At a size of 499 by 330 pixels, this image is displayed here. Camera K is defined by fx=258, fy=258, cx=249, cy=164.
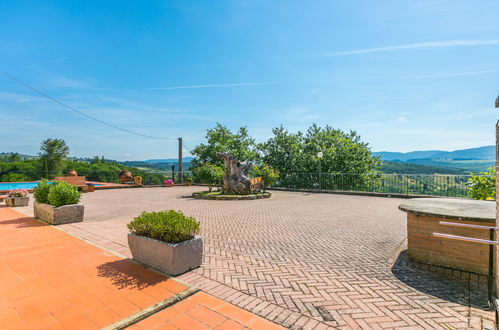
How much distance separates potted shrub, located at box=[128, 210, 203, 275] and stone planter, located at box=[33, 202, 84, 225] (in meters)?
4.12

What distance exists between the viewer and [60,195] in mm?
7129

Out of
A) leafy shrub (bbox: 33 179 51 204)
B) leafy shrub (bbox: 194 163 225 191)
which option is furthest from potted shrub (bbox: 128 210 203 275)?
leafy shrub (bbox: 194 163 225 191)

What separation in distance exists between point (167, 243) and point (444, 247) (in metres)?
4.13

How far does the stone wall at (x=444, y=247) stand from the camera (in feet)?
11.7

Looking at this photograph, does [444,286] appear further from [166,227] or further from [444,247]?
[166,227]

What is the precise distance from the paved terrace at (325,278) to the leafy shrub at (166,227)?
1.94 feet

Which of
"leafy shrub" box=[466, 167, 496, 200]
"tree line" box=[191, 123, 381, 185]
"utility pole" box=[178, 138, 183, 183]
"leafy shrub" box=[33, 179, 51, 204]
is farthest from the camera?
"utility pole" box=[178, 138, 183, 183]

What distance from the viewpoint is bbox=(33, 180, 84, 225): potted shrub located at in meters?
6.93

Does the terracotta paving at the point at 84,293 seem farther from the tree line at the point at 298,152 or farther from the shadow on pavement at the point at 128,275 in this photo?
the tree line at the point at 298,152

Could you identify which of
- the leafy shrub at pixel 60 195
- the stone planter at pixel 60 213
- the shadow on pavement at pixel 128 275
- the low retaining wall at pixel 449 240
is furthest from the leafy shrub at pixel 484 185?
the leafy shrub at pixel 60 195

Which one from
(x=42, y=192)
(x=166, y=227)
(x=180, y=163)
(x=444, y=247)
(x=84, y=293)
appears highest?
(x=180, y=163)

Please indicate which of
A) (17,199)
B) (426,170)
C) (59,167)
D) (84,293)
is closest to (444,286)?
(84,293)

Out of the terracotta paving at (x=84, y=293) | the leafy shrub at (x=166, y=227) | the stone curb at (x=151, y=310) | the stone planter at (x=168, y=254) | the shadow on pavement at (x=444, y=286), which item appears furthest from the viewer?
the leafy shrub at (x=166, y=227)

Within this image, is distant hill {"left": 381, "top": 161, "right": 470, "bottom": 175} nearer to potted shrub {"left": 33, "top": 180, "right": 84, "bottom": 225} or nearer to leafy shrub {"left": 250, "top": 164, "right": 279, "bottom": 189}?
leafy shrub {"left": 250, "top": 164, "right": 279, "bottom": 189}
